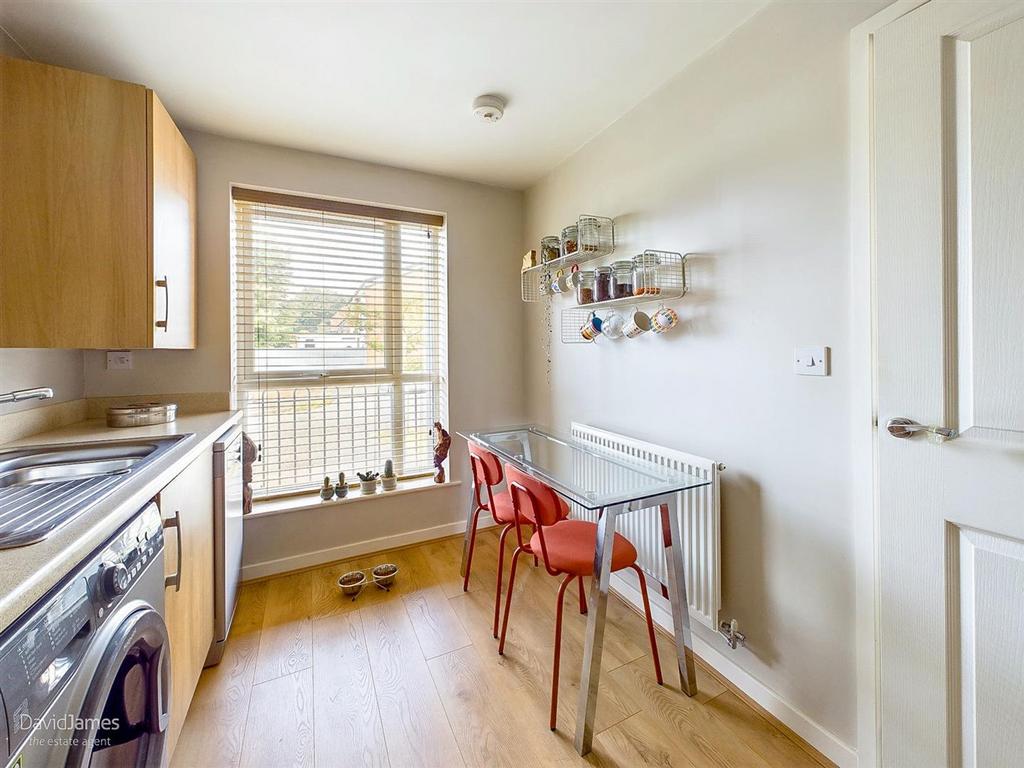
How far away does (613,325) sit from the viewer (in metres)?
A: 2.01

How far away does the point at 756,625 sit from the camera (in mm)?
1455

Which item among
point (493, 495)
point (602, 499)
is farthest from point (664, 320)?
point (493, 495)

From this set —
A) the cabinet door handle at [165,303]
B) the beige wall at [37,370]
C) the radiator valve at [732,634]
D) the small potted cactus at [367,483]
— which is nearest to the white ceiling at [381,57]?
the beige wall at [37,370]

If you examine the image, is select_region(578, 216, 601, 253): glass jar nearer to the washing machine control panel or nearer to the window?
the window

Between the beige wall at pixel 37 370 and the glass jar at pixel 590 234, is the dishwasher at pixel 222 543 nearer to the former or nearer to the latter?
the beige wall at pixel 37 370

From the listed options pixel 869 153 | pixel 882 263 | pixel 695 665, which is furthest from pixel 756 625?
pixel 869 153

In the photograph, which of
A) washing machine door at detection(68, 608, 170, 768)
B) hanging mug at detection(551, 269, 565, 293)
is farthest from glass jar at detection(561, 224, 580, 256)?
washing machine door at detection(68, 608, 170, 768)

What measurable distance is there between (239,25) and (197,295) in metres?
1.22

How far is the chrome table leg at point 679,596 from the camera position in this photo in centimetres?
149

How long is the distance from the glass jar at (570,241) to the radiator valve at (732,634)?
1714 mm

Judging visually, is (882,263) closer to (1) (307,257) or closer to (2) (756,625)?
(2) (756,625)

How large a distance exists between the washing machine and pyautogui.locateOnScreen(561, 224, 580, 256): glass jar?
6.23 feet

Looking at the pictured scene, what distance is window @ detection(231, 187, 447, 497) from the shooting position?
234 cm

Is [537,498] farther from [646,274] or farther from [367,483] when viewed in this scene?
[367,483]
